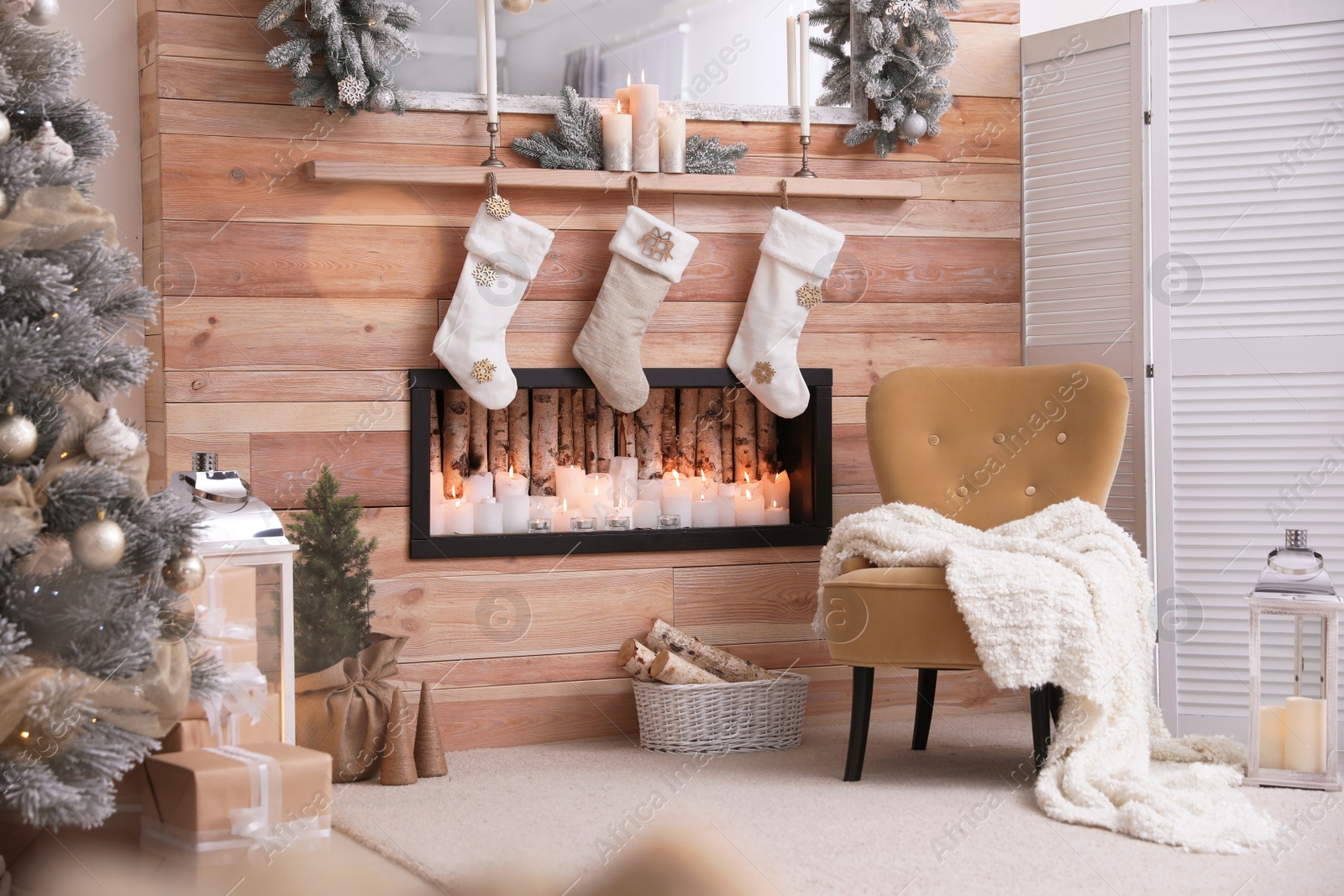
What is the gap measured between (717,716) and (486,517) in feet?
2.54

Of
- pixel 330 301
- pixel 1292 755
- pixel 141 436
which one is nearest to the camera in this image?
pixel 141 436

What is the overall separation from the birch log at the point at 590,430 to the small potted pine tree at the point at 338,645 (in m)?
0.72

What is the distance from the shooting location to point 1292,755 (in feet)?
8.26

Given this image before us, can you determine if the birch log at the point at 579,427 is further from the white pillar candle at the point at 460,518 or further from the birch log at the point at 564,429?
the white pillar candle at the point at 460,518

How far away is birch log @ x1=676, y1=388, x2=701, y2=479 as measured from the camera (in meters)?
3.36

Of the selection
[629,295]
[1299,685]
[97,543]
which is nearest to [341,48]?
[629,295]

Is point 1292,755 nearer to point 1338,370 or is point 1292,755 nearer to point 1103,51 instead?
point 1338,370

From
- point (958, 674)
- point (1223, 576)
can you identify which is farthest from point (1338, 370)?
point (958, 674)

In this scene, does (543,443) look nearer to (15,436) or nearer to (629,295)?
(629,295)

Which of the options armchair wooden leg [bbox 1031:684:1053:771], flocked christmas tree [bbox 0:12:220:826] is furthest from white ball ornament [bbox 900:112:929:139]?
flocked christmas tree [bbox 0:12:220:826]

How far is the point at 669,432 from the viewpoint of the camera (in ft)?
11.0

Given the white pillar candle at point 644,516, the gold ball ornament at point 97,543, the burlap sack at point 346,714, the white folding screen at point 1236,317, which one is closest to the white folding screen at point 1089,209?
the white folding screen at point 1236,317

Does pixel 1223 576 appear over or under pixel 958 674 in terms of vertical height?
over

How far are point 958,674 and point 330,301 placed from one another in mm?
1973
